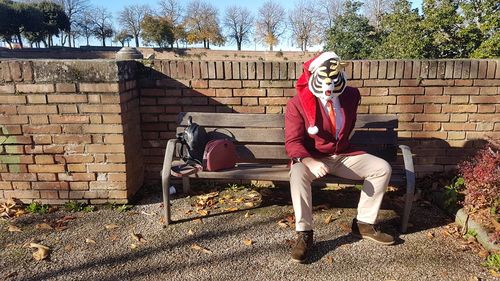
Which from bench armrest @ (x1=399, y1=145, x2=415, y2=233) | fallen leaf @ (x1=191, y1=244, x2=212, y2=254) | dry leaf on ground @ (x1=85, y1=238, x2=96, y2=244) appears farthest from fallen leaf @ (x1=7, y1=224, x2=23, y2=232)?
bench armrest @ (x1=399, y1=145, x2=415, y2=233)

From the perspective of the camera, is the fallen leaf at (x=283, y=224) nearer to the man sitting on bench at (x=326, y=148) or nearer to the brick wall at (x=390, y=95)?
the man sitting on bench at (x=326, y=148)

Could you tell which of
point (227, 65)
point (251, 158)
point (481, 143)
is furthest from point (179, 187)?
point (481, 143)

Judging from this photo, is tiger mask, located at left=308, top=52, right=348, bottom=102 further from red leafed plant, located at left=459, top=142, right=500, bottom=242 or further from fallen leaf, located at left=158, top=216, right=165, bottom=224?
fallen leaf, located at left=158, top=216, right=165, bottom=224

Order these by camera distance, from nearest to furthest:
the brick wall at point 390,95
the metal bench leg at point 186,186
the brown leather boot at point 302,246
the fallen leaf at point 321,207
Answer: the brown leather boot at point 302,246
the fallen leaf at point 321,207
the brick wall at point 390,95
the metal bench leg at point 186,186

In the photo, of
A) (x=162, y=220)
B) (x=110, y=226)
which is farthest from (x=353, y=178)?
(x=110, y=226)

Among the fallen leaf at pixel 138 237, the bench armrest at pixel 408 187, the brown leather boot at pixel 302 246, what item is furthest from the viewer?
the fallen leaf at pixel 138 237

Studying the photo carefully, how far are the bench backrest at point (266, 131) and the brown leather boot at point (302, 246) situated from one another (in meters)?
0.98

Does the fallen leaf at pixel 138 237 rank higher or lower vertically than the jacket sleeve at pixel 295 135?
lower

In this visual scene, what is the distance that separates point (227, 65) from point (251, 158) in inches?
41.1

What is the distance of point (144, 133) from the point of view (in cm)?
420

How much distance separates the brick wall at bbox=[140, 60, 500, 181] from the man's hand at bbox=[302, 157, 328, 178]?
1.20 meters

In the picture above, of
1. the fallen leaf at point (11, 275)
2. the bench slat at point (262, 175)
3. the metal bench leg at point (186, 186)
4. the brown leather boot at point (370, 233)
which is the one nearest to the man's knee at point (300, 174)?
the bench slat at point (262, 175)

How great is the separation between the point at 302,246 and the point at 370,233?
25.0 inches

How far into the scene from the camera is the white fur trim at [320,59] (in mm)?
2985
